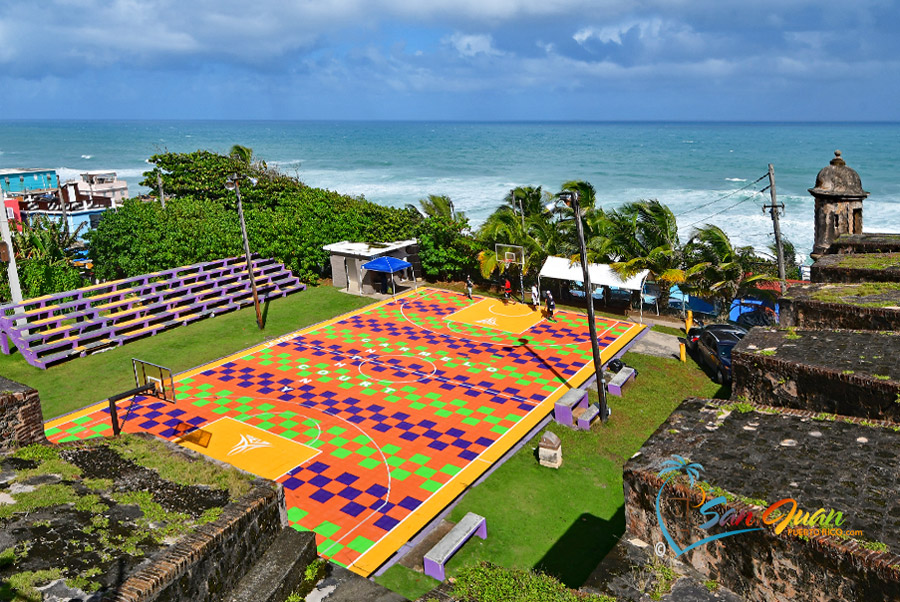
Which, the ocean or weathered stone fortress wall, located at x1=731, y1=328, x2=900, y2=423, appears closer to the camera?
weathered stone fortress wall, located at x1=731, y1=328, x2=900, y2=423

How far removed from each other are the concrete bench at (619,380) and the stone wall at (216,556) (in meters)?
15.2

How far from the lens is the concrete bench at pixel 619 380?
75.3 ft

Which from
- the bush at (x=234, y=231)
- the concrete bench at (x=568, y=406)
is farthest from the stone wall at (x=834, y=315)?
the bush at (x=234, y=231)

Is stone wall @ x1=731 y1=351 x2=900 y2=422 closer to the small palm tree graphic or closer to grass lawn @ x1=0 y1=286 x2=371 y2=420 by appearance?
the small palm tree graphic

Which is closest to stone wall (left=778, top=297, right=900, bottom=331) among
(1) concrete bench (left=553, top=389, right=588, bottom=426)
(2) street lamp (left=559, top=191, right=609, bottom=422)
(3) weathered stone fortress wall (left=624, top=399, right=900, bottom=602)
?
(3) weathered stone fortress wall (left=624, top=399, right=900, bottom=602)

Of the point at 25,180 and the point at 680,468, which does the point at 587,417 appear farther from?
the point at 25,180

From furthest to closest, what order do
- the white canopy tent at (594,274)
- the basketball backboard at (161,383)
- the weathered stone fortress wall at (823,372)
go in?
the white canopy tent at (594,274) < the basketball backboard at (161,383) < the weathered stone fortress wall at (823,372)

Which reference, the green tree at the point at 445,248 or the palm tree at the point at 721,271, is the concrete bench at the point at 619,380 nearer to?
the palm tree at the point at 721,271

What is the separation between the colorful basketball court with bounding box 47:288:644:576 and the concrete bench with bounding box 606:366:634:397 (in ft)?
3.93

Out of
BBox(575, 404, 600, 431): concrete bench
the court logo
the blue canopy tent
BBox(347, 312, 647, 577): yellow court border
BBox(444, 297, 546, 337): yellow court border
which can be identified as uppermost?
the blue canopy tent

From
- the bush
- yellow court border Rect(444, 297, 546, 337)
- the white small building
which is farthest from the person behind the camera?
the white small building

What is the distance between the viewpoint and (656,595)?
745 cm

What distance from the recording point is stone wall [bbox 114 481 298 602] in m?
7.67

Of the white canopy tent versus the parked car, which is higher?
the white canopy tent
